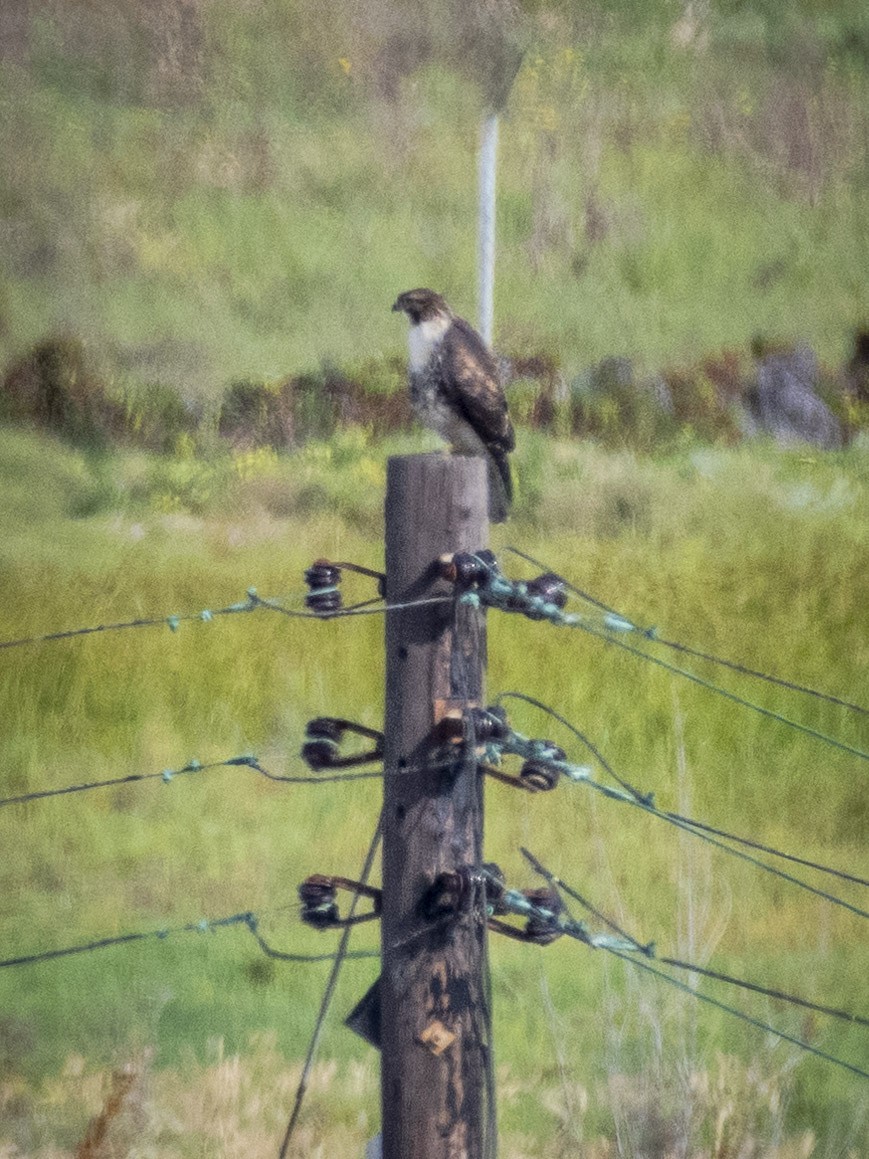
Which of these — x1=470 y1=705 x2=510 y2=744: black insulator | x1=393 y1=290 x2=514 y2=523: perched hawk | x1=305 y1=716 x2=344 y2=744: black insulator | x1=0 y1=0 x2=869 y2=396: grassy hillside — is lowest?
x1=305 y1=716 x2=344 y2=744: black insulator

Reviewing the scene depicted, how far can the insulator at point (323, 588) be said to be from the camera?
199 centimetres

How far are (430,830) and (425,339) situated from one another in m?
1.60

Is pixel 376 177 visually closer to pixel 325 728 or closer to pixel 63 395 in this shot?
pixel 63 395

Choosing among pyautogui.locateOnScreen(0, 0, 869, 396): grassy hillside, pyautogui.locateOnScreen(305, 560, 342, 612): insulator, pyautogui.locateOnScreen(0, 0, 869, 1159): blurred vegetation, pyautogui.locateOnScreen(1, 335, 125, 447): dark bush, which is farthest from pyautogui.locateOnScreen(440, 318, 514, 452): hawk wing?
pyautogui.locateOnScreen(1, 335, 125, 447): dark bush

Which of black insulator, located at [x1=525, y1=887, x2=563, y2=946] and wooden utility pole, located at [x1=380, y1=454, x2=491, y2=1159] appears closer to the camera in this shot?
wooden utility pole, located at [x1=380, y1=454, x2=491, y2=1159]

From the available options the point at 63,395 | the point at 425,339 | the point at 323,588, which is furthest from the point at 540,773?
the point at 63,395

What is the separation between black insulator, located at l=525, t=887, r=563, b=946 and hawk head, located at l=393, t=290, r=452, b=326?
5.23 ft

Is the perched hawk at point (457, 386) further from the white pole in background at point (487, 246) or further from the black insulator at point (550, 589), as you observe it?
the black insulator at point (550, 589)

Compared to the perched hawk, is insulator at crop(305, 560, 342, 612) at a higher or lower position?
lower

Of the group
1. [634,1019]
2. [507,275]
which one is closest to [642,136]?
[507,275]

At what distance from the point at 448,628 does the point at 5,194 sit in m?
4.05

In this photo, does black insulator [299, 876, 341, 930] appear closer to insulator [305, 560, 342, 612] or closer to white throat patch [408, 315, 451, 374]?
insulator [305, 560, 342, 612]

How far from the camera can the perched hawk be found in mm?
3156

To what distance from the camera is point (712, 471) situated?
5.48 meters
